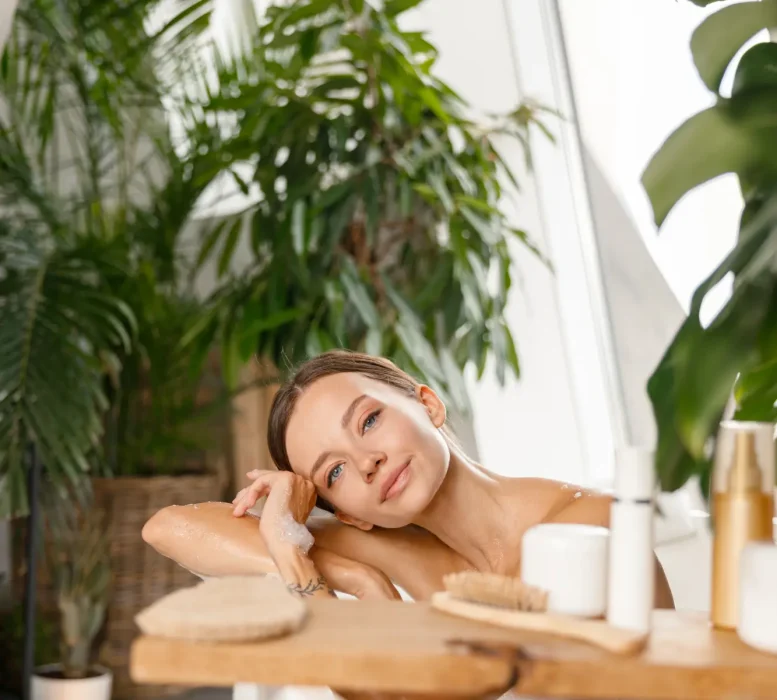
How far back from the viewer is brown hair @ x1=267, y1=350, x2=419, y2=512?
1190 millimetres

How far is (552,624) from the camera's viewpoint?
0.71 m

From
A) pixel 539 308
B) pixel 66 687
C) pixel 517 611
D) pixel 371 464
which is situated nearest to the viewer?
pixel 517 611

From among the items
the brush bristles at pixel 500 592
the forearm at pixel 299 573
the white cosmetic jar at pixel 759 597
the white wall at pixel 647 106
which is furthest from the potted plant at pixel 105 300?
the white cosmetic jar at pixel 759 597

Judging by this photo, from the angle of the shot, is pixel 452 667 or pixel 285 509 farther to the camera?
pixel 285 509

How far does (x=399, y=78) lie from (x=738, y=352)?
1.85 metres

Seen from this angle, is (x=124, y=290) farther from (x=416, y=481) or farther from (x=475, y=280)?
(x=416, y=481)

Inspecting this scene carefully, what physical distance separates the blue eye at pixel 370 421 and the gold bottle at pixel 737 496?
439 mm

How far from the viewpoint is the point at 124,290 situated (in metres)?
2.88

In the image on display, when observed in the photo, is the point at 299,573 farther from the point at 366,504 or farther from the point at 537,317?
the point at 537,317

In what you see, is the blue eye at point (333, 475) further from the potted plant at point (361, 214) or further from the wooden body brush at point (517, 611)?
the potted plant at point (361, 214)

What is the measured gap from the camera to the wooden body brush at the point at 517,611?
→ 68 cm

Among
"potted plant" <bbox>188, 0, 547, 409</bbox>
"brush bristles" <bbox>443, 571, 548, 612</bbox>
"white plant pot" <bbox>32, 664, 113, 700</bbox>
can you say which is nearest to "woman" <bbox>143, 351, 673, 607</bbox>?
"brush bristles" <bbox>443, 571, 548, 612</bbox>

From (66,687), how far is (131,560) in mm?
414

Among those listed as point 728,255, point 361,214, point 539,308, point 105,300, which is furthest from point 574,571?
point 539,308
